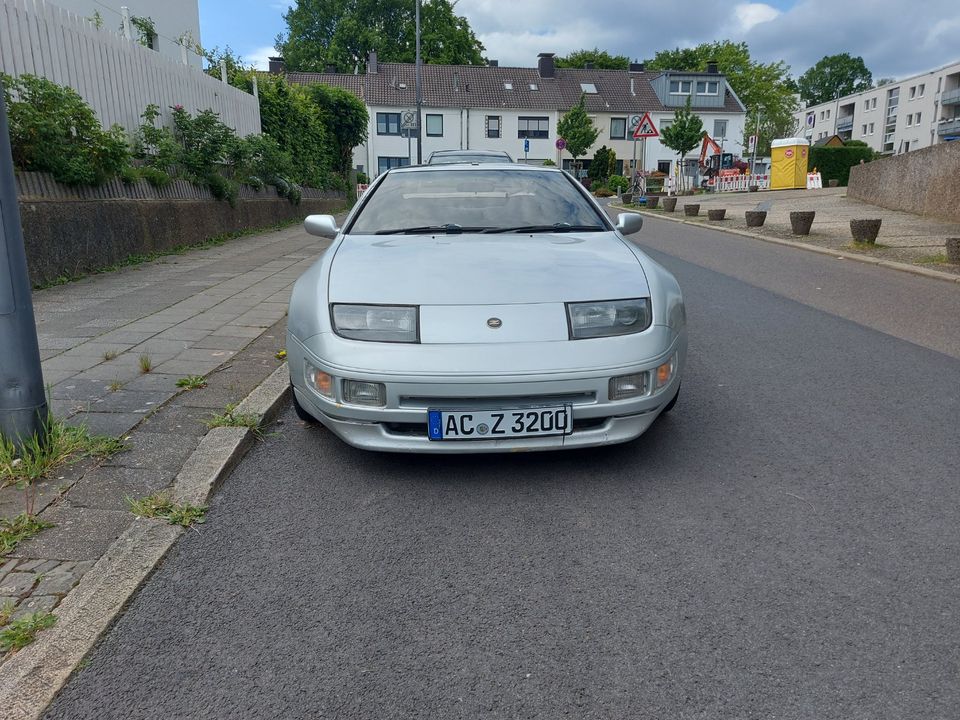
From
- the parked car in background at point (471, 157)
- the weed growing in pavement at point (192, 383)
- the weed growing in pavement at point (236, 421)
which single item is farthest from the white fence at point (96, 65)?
the weed growing in pavement at point (236, 421)

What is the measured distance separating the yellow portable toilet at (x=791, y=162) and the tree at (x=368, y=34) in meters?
38.3

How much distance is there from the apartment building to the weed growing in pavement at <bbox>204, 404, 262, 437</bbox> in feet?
242

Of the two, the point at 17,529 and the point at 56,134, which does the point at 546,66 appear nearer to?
the point at 56,134

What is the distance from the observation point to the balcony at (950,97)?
7338 cm

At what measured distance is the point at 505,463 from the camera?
12.1 feet

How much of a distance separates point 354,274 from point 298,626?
5.81 feet

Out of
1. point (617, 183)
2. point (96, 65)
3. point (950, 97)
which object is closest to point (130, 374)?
point (96, 65)

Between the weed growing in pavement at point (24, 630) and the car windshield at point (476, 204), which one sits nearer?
the weed growing in pavement at point (24, 630)

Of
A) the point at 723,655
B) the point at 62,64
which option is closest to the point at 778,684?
the point at 723,655

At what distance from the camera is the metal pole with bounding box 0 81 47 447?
10.4ft

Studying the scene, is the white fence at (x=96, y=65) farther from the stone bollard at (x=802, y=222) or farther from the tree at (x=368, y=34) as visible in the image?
the tree at (x=368, y=34)

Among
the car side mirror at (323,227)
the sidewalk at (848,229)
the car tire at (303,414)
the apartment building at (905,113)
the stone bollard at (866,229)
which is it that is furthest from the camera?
the apartment building at (905,113)

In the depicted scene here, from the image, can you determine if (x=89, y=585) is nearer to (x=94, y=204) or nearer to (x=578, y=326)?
(x=578, y=326)

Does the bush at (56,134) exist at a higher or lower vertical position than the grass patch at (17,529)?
higher
